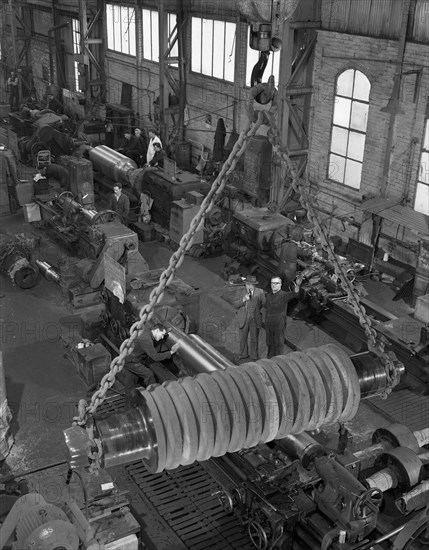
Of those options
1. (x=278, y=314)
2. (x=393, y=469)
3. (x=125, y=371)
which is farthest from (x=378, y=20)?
(x=393, y=469)

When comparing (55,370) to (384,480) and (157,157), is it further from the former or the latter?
(157,157)

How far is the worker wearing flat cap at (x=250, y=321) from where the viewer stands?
27.9 ft

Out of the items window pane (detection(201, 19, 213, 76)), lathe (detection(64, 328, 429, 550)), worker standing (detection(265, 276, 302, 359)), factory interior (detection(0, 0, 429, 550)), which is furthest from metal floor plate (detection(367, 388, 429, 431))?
window pane (detection(201, 19, 213, 76))

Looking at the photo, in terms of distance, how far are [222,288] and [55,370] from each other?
11.0ft

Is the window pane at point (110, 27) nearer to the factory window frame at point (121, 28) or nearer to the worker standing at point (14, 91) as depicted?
the factory window frame at point (121, 28)

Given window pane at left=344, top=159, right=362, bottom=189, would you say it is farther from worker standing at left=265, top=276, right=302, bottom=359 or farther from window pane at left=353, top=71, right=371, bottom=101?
worker standing at left=265, top=276, right=302, bottom=359

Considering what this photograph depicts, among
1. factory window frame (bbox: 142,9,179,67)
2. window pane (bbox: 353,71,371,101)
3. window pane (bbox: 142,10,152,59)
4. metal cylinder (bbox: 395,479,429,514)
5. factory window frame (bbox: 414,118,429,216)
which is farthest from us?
window pane (bbox: 142,10,152,59)

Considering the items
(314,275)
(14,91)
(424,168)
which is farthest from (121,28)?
(314,275)

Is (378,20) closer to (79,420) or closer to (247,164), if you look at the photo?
(247,164)

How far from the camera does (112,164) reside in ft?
45.8

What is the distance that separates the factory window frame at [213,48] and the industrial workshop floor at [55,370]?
5.09 m

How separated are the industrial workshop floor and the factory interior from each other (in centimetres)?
3

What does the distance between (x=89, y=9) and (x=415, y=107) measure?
38.9 feet

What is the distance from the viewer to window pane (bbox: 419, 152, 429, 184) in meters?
10.8
